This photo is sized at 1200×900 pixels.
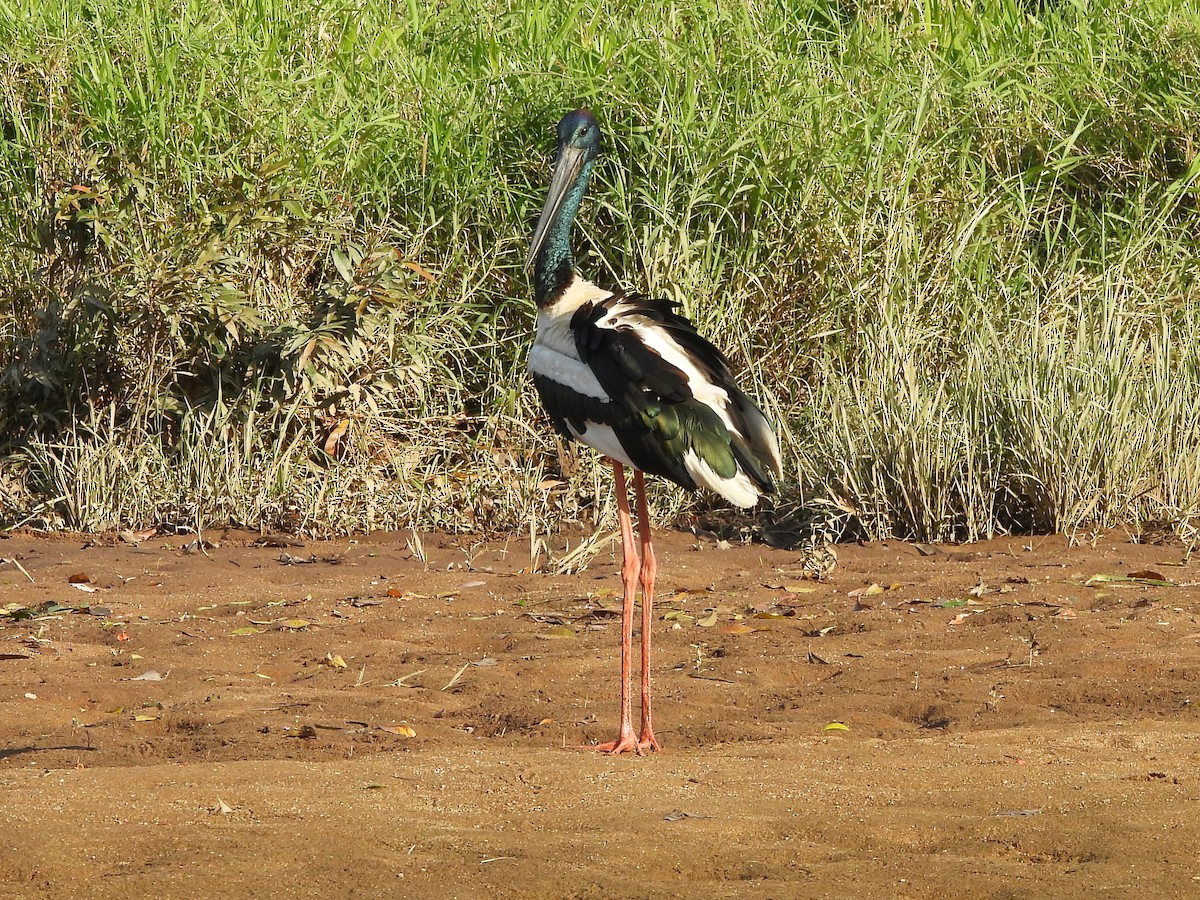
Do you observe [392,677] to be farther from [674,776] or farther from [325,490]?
[325,490]

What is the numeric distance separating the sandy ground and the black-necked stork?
45 cm

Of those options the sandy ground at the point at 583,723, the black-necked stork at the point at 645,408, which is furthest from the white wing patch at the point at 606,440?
the sandy ground at the point at 583,723

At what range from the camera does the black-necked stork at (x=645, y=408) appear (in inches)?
174

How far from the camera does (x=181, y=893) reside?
2.60 metres

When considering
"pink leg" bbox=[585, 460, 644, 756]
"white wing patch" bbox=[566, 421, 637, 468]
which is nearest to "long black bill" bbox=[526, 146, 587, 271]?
"white wing patch" bbox=[566, 421, 637, 468]

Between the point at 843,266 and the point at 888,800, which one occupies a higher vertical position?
the point at 843,266

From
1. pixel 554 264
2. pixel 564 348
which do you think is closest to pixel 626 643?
pixel 564 348

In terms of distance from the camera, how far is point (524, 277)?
7.35m

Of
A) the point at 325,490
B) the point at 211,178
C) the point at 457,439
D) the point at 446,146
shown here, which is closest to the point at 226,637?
the point at 325,490

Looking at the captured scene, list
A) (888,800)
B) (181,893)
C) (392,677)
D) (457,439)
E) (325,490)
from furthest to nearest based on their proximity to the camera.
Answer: (457,439) → (325,490) → (392,677) → (888,800) → (181,893)

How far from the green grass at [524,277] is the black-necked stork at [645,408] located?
1932mm

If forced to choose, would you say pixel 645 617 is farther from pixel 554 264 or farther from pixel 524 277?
pixel 524 277

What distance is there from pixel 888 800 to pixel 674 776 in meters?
0.52

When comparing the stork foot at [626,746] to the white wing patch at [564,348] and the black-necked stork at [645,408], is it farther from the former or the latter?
the white wing patch at [564,348]
